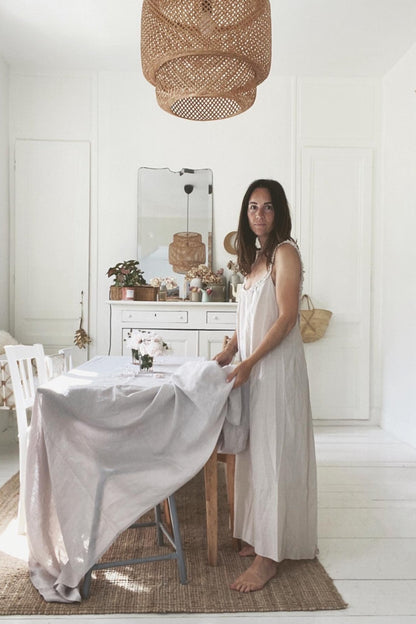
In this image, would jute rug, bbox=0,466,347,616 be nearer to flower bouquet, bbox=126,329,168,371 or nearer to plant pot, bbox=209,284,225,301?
flower bouquet, bbox=126,329,168,371

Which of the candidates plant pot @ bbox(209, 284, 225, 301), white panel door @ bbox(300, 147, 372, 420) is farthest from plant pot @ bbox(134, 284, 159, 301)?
white panel door @ bbox(300, 147, 372, 420)

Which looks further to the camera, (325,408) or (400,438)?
(325,408)

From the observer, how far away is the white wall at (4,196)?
5.28 meters

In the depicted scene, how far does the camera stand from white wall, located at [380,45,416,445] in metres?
4.86

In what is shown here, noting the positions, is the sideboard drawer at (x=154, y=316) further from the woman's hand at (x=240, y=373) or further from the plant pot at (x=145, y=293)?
the woman's hand at (x=240, y=373)

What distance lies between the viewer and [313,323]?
5395 millimetres

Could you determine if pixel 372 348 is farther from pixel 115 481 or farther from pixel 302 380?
pixel 115 481

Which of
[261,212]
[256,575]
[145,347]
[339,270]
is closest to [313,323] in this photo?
[339,270]

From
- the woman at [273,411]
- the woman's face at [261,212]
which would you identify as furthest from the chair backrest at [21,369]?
the woman's face at [261,212]

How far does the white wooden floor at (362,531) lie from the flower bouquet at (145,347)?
125 centimetres

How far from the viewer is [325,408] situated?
5574mm

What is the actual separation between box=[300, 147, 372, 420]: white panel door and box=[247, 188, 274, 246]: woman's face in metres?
3.07

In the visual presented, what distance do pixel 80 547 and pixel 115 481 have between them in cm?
27

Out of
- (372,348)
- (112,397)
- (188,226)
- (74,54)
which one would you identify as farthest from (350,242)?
(112,397)
